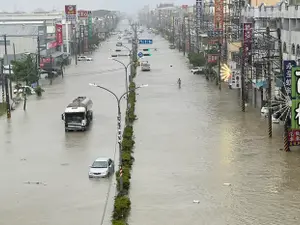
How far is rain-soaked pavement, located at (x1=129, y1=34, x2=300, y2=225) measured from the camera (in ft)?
52.8

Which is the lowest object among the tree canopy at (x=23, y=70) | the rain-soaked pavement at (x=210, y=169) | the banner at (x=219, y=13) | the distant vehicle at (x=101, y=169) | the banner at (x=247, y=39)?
the rain-soaked pavement at (x=210, y=169)

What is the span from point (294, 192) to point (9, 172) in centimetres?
877

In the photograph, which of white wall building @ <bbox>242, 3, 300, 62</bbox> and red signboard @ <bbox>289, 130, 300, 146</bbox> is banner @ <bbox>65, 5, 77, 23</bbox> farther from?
red signboard @ <bbox>289, 130, 300, 146</bbox>

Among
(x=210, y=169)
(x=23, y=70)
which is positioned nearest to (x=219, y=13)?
(x=23, y=70)

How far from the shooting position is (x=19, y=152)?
77.9 feet

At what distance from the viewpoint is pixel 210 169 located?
20.5 m

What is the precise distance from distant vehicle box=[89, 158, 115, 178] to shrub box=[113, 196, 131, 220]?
325 cm

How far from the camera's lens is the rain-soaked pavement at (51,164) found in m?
16.4

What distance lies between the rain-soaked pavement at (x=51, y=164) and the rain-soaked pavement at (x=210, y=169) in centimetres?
128

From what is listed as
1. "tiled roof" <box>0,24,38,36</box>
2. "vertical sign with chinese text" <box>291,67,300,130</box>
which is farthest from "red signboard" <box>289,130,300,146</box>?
"tiled roof" <box>0,24,38,36</box>

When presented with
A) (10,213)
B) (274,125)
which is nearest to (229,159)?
(274,125)

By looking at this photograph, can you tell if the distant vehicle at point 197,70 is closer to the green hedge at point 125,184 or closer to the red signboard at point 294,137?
the green hedge at point 125,184

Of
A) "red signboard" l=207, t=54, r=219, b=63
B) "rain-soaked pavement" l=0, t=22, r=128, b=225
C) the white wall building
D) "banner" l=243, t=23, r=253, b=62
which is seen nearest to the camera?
"rain-soaked pavement" l=0, t=22, r=128, b=225

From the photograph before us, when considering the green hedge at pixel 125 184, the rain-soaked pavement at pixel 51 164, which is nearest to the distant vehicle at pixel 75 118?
the rain-soaked pavement at pixel 51 164
